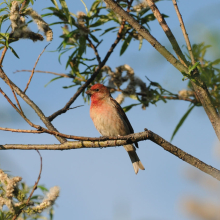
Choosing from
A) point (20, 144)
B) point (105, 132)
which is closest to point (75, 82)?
point (105, 132)

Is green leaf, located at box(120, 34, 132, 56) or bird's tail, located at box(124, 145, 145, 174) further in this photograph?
bird's tail, located at box(124, 145, 145, 174)

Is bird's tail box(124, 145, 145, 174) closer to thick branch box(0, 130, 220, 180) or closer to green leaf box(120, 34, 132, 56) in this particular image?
green leaf box(120, 34, 132, 56)

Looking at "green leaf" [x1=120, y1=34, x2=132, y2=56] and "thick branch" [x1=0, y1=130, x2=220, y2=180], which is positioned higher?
"green leaf" [x1=120, y1=34, x2=132, y2=56]

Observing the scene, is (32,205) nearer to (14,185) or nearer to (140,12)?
(14,185)

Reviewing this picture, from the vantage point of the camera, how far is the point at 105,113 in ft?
28.0

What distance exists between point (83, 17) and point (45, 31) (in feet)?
7.18

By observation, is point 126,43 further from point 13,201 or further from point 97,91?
point 13,201

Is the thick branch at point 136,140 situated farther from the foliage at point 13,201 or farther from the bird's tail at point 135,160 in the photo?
the bird's tail at point 135,160

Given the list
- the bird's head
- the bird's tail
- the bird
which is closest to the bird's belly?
the bird

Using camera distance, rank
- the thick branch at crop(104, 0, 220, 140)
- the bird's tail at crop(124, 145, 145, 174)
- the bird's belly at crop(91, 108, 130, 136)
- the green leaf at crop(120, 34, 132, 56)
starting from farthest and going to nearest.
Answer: the bird's tail at crop(124, 145, 145, 174), the green leaf at crop(120, 34, 132, 56), the bird's belly at crop(91, 108, 130, 136), the thick branch at crop(104, 0, 220, 140)

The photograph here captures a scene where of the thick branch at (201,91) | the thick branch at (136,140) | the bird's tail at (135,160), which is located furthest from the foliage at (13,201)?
the bird's tail at (135,160)

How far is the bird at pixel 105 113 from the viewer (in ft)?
28.0

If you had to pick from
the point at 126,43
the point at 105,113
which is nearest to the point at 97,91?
the point at 105,113

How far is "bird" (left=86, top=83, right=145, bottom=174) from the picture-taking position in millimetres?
8547
